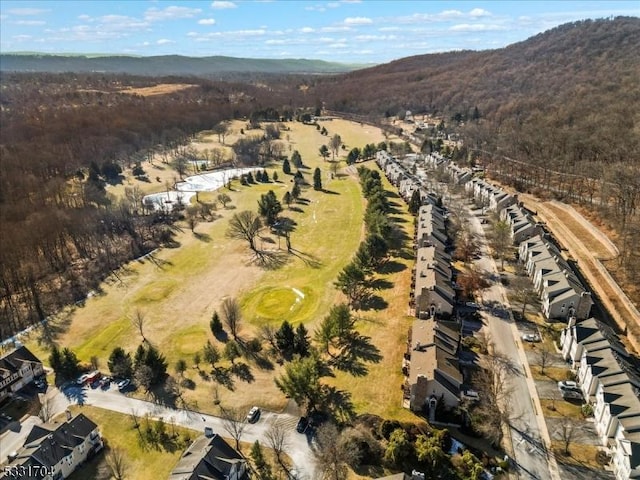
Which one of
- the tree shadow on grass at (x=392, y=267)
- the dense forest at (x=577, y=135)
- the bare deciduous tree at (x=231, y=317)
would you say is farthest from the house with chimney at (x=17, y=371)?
the dense forest at (x=577, y=135)

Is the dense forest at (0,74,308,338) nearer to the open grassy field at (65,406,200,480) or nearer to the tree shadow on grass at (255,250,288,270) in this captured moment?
the tree shadow on grass at (255,250,288,270)

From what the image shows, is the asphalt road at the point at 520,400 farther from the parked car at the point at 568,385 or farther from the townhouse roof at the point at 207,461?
the townhouse roof at the point at 207,461

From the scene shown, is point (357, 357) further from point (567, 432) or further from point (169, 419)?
point (567, 432)

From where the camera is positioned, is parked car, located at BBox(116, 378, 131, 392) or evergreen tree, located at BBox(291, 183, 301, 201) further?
evergreen tree, located at BBox(291, 183, 301, 201)

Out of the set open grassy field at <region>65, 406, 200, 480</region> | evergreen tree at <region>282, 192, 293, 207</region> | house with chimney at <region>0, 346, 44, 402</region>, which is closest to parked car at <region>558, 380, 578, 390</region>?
open grassy field at <region>65, 406, 200, 480</region>

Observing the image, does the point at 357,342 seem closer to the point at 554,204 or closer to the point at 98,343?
the point at 98,343

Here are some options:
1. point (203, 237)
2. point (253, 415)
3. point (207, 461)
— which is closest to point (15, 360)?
point (253, 415)
